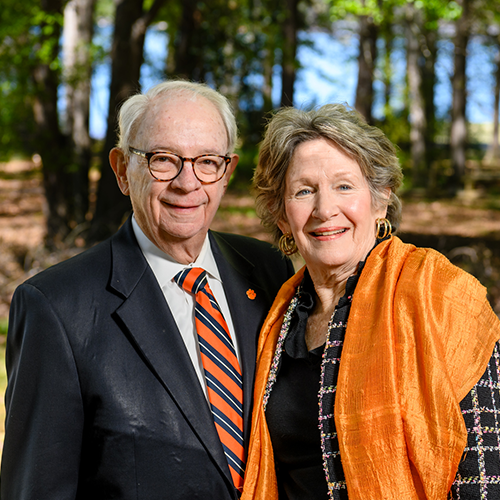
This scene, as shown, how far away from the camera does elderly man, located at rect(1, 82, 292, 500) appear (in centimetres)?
199

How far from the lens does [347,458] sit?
6.29 feet

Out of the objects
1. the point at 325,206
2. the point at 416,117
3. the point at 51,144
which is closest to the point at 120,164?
the point at 325,206

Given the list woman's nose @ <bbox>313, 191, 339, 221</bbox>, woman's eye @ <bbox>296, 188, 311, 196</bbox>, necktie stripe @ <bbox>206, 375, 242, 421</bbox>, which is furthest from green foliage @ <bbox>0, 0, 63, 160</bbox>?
necktie stripe @ <bbox>206, 375, 242, 421</bbox>

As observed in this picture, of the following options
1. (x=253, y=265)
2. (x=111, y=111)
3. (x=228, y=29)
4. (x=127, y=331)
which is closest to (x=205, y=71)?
(x=228, y=29)

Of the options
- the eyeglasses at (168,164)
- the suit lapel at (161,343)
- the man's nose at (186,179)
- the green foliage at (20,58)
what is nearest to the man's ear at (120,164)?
the eyeglasses at (168,164)

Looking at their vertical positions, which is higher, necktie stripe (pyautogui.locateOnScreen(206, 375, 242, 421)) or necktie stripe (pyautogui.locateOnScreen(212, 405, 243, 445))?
necktie stripe (pyautogui.locateOnScreen(206, 375, 242, 421))

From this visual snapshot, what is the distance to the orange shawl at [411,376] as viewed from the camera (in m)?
1.79

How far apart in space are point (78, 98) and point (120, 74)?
306cm

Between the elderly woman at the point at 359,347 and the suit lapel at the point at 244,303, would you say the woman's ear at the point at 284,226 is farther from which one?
the suit lapel at the point at 244,303

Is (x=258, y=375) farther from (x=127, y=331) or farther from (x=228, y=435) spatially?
(x=127, y=331)

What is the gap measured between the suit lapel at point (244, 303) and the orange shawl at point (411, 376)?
0.52 meters

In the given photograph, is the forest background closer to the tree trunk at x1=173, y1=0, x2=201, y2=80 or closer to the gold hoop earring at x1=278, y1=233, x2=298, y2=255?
the tree trunk at x1=173, y1=0, x2=201, y2=80

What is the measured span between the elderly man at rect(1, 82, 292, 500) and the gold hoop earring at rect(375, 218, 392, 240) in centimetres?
76

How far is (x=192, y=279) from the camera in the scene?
2389 millimetres
